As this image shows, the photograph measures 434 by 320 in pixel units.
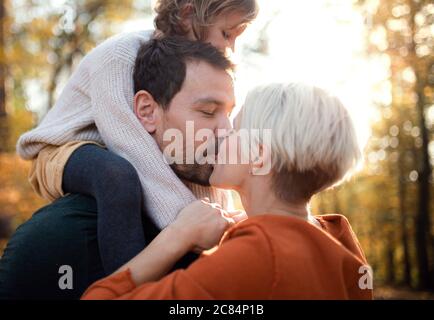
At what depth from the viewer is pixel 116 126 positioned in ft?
8.16

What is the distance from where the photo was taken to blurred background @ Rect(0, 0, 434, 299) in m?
9.62

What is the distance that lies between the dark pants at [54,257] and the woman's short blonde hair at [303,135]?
81cm

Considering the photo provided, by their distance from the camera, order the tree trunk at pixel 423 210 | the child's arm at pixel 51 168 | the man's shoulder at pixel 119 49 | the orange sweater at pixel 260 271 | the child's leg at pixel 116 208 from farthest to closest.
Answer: the tree trunk at pixel 423 210 < the man's shoulder at pixel 119 49 < the child's arm at pixel 51 168 < the child's leg at pixel 116 208 < the orange sweater at pixel 260 271

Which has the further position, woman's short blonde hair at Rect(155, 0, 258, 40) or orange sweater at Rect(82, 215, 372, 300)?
woman's short blonde hair at Rect(155, 0, 258, 40)

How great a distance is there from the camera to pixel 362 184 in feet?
48.3

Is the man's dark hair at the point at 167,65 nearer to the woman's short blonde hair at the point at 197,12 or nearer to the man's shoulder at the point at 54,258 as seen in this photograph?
the woman's short blonde hair at the point at 197,12

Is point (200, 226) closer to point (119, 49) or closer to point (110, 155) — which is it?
point (110, 155)

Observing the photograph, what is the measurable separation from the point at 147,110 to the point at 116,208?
589 mm

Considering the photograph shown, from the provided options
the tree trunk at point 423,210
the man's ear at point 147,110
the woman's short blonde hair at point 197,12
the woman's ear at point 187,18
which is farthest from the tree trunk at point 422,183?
the man's ear at point 147,110

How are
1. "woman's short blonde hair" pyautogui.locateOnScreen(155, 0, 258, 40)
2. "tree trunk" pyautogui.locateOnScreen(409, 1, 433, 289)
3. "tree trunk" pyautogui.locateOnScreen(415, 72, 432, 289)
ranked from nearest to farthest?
"woman's short blonde hair" pyautogui.locateOnScreen(155, 0, 258, 40) → "tree trunk" pyautogui.locateOnScreen(409, 1, 433, 289) → "tree trunk" pyautogui.locateOnScreen(415, 72, 432, 289)

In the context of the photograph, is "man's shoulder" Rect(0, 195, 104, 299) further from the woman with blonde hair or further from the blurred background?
the blurred background

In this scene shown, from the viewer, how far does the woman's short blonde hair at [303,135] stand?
205 cm

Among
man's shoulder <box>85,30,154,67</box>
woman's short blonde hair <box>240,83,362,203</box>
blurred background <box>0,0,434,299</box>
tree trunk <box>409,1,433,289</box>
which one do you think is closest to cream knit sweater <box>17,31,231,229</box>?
man's shoulder <box>85,30,154,67</box>
